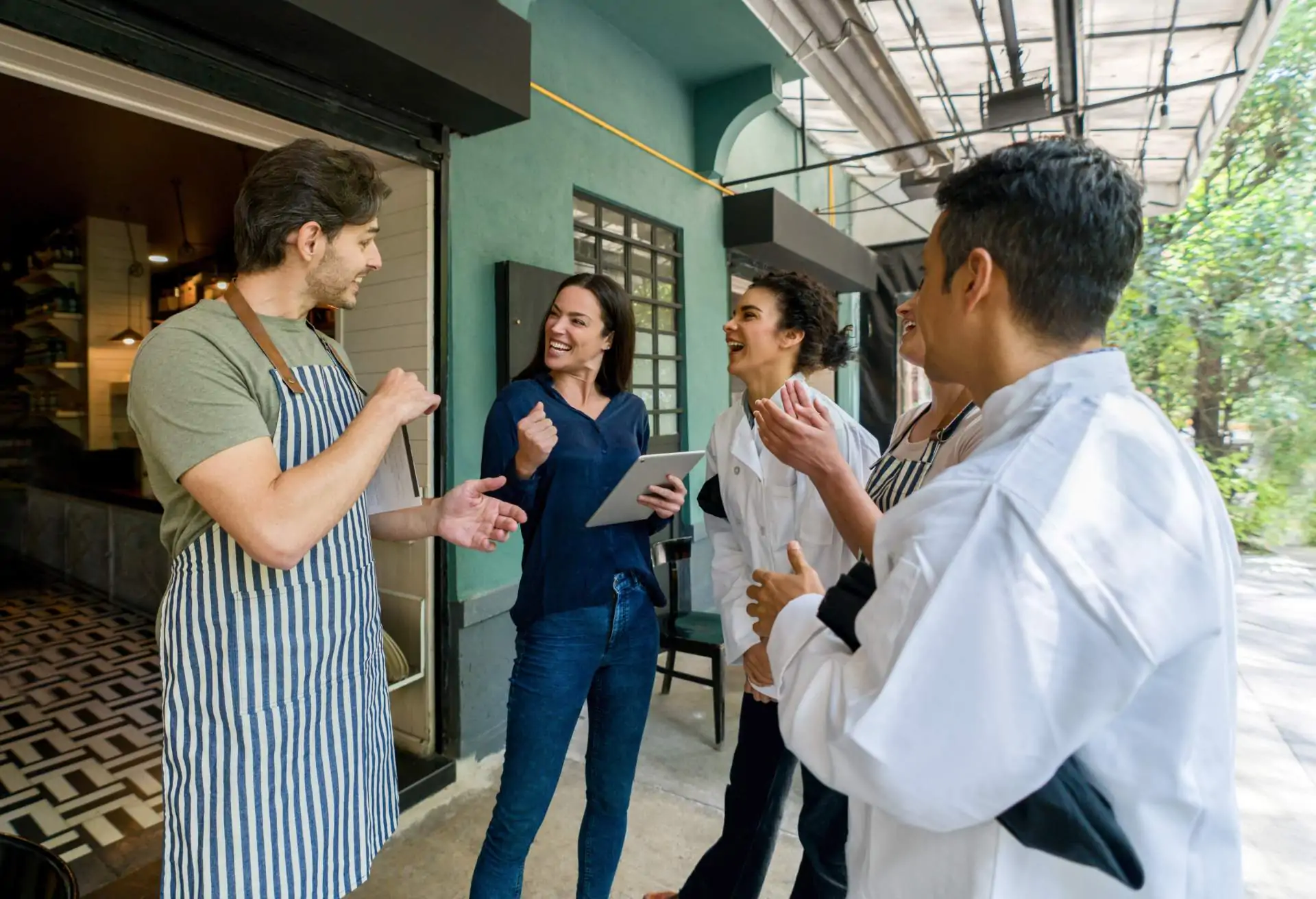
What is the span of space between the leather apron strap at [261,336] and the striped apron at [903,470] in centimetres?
113

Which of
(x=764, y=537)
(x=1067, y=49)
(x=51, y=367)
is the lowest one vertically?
(x=764, y=537)

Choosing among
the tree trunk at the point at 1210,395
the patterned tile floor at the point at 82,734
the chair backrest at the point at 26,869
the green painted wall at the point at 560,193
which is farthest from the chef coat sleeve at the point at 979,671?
the tree trunk at the point at 1210,395

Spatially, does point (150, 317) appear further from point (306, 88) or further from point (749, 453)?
point (749, 453)

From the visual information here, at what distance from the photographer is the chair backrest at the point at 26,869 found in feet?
4.15

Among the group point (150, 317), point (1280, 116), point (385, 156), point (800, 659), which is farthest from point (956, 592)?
Answer: point (1280, 116)

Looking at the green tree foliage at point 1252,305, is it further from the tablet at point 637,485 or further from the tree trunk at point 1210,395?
the tablet at point 637,485

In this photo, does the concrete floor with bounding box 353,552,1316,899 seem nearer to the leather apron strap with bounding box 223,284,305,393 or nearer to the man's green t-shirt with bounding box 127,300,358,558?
the man's green t-shirt with bounding box 127,300,358,558

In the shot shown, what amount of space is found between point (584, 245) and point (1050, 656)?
11.7 feet

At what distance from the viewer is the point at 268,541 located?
109cm

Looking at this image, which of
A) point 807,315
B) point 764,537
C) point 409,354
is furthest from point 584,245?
point 764,537

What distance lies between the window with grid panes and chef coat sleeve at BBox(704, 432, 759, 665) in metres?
1.94

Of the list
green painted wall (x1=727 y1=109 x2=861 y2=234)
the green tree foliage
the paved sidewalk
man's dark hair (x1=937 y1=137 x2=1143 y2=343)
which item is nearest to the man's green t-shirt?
man's dark hair (x1=937 y1=137 x2=1143 y2=343)

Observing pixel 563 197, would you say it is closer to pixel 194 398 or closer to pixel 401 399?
pixel 401 399

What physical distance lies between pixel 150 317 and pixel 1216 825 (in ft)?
28.2
